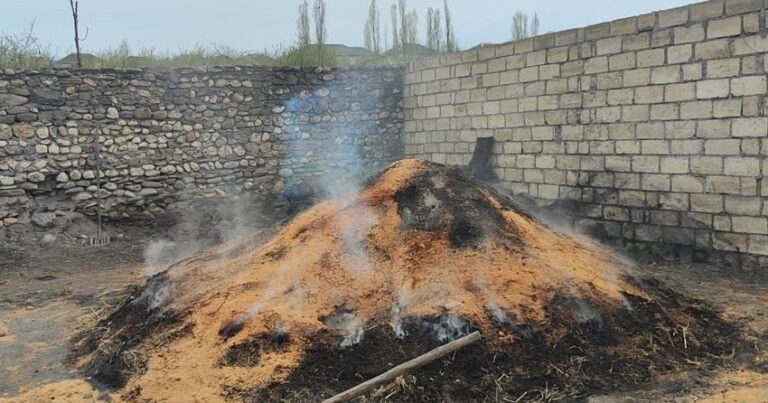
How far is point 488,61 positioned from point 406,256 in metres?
5.95

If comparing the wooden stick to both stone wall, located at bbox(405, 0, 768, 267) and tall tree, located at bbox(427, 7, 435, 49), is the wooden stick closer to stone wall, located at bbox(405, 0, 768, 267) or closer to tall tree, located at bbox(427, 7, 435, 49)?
stone wall, located at bbox(405, 0, 768, 267)

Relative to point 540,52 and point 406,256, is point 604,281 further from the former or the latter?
point 540,52

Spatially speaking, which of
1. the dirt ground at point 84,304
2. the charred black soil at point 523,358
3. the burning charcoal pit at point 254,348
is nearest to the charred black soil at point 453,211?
the charred black soil at point 523,358

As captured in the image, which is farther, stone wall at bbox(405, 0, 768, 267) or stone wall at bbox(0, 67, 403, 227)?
stone wall at bbox(0, 67, 403, 227)

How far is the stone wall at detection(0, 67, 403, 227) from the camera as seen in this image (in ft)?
29.2

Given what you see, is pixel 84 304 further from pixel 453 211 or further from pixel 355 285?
pixel 453 211

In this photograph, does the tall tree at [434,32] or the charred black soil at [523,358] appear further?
the tall tree at [434,32]

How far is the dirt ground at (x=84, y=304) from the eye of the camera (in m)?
3.93

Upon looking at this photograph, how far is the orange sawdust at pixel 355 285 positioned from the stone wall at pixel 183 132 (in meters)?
4.98

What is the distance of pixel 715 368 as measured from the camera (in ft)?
13.6

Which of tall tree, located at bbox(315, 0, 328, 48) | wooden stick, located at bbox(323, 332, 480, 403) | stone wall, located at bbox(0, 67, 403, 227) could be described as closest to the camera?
wooden stick, located at bbox(323, 332, 480, 403)

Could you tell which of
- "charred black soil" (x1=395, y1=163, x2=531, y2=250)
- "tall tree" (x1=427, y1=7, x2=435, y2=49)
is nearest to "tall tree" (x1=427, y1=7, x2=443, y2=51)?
"tall tree" (x1=427, y1=7, x2=435, y2=49)

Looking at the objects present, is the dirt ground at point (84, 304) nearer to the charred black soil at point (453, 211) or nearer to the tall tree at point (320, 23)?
the charred black soil at point (453, 211)

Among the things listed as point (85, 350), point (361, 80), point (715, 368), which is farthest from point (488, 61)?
point (85, 350)
